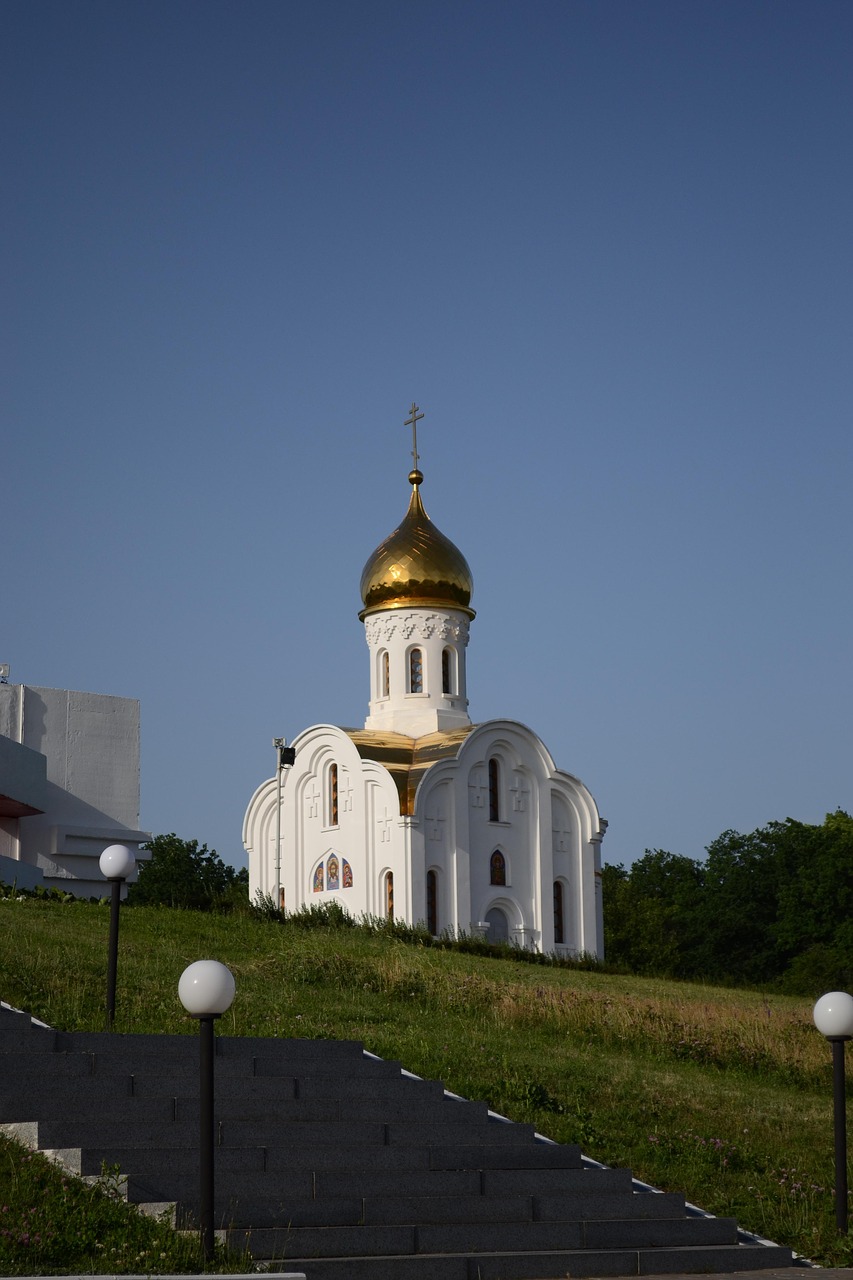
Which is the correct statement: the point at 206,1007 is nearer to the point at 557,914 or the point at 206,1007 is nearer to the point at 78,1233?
the point at 78,1233

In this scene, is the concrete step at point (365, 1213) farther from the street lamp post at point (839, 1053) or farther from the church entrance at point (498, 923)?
the church entrance at point (498, 923)

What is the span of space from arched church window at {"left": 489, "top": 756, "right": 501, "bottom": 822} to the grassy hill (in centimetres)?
1682

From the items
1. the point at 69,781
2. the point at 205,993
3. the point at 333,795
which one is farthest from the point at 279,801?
the point at 205,993

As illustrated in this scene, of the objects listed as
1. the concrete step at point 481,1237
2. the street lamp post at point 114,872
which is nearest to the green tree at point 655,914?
the street lamp post at point 114,872

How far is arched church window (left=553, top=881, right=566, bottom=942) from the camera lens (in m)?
39.7

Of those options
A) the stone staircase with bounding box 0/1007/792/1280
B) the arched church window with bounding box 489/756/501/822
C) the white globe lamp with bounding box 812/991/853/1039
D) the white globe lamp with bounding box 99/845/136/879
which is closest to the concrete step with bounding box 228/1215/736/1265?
the stone staircase with bounding box 0/1007/792/1280

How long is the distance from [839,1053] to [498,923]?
1115 inches

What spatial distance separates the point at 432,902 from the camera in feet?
124

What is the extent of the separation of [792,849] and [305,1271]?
52008mm

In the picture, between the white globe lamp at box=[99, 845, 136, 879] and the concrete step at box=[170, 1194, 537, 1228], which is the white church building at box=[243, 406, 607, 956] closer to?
the white globe lamp at box=[99, 845, 136, 879]

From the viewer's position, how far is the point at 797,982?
164 feet

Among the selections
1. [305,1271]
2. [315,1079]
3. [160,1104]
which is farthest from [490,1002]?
[305,1271]

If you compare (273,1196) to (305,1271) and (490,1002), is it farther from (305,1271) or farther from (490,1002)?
(490,1002)

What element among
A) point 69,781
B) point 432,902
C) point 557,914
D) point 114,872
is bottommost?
point 114,872
